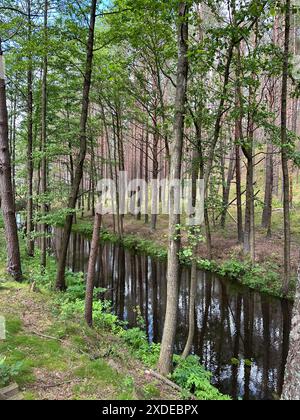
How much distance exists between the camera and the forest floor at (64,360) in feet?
13.0

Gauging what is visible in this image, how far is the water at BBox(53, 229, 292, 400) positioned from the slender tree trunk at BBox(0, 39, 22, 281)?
3.80m

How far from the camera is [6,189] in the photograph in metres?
7.12

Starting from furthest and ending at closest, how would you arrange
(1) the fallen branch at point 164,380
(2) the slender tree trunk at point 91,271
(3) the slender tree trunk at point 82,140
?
(3) the slender tree trunk at point 82,140, (2) the slender tree trunk at point 91,271, (1) the fallen branch at point 164,380

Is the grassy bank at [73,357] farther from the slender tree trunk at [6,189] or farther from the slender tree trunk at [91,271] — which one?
the slender tree trunk at [6,189]

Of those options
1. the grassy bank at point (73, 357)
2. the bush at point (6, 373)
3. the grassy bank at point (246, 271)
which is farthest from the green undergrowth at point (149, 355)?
the grassy bank at point (246, 271)

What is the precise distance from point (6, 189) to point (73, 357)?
13.9 feet

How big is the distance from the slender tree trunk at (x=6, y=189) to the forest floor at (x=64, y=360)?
970mm

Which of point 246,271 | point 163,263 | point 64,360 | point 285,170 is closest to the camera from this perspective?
point 64,360

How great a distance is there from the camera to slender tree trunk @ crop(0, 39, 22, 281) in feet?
22.4

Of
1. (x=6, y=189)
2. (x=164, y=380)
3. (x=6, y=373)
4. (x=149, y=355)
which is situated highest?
(x=6, y=189)

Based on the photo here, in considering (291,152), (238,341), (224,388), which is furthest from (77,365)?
(291,152)

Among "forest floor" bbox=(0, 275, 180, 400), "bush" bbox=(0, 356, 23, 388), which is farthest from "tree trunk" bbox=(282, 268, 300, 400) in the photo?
"bush" bbox=(0, 356, 23, 388)

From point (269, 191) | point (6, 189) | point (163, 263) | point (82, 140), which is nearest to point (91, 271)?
point (6, 189)

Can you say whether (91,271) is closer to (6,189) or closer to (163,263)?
(6,189)
